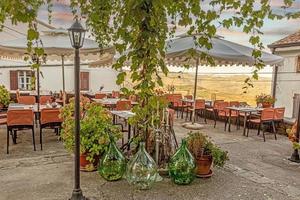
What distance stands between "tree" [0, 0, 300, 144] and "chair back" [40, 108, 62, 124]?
436cm

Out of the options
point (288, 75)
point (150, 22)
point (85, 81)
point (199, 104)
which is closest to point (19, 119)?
point (150, 22)

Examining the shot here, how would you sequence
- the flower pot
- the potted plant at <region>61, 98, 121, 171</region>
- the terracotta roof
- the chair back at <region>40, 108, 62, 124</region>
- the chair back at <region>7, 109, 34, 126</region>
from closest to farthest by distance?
the potted plant at <region>61, 98, 121, 171</region>, the chair back at <region>7, 109, 34, 126</region>, the chair back at <region>40, 108, 62, 124</region>, the flower pot, the terracotta roof

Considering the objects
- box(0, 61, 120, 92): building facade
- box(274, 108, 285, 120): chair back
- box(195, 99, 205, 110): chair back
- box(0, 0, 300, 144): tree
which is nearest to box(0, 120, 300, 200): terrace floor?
box(274, 108, 285, 120): chair back

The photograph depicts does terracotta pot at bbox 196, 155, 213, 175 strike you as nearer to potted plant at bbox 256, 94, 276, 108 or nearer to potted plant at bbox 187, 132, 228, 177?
potted plant at bbox 187, 132, 228, 177

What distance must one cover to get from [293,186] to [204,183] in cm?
132

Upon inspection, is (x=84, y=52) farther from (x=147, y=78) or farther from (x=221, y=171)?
(x=147, y=78)

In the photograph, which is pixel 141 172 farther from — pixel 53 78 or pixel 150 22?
pixel 53 78

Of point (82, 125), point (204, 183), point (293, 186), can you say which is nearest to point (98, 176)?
point (82, 125)

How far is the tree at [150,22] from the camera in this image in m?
1.20

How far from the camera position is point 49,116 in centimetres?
588

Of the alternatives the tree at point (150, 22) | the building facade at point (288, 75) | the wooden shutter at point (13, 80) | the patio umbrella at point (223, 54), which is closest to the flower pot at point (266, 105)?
the patio umbrella at point (223, 54)

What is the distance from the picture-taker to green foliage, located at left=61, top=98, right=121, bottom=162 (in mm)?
4402

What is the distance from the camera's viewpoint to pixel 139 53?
1288 millimetres

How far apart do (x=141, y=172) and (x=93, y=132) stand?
3.62 feet
